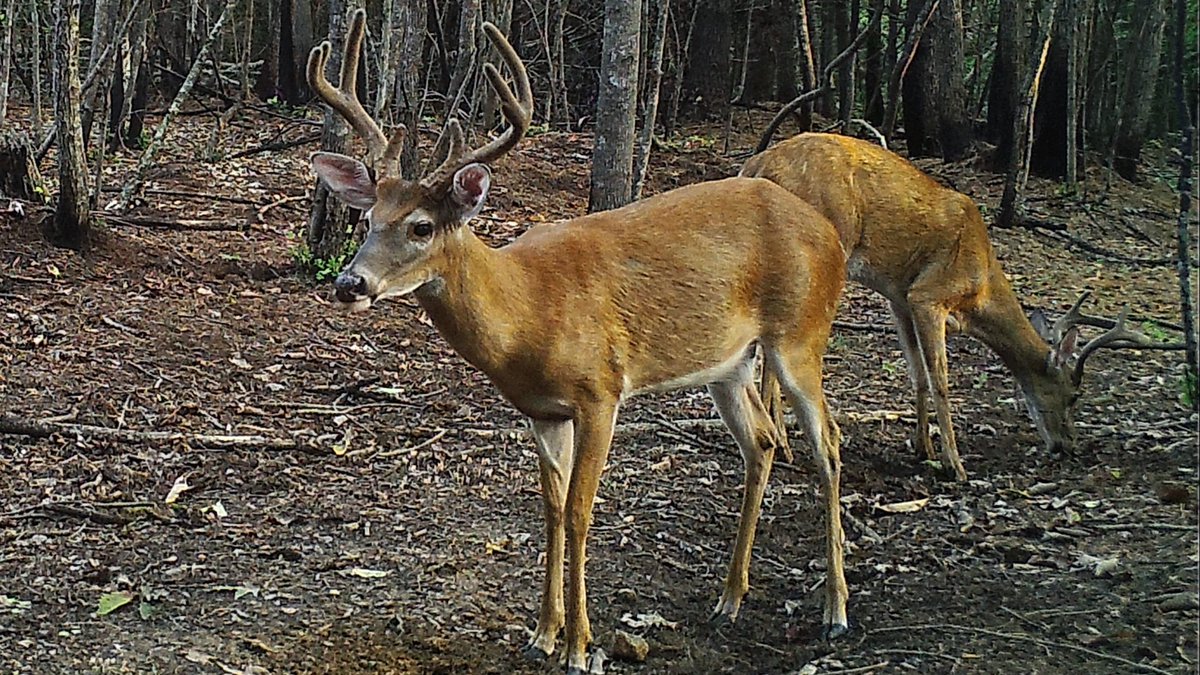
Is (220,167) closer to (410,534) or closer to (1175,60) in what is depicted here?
(410,534)

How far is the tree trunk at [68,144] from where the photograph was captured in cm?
794

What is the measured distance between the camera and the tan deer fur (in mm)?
6855

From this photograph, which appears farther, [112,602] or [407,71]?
[407,71]

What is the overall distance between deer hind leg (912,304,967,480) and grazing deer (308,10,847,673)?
169cm

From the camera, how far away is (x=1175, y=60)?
2.66m

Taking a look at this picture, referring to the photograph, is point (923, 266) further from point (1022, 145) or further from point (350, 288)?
point (1022, 145)

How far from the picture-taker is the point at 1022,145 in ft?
36.8

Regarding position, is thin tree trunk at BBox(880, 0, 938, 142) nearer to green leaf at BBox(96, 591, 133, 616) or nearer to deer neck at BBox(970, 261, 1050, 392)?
deer neck at BBox(970, 261, 1050, 392)

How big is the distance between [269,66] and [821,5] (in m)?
7.64

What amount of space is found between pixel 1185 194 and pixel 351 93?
299cm

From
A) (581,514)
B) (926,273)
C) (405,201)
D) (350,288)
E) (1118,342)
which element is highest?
(405,201)

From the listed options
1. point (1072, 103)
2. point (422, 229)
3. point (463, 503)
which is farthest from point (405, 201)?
point (1072, 103)

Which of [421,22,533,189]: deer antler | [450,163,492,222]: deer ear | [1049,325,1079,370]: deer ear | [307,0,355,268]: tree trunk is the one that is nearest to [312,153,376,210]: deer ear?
[421,22,533,189]: deer antler

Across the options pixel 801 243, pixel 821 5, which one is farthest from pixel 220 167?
pixel 821 5
